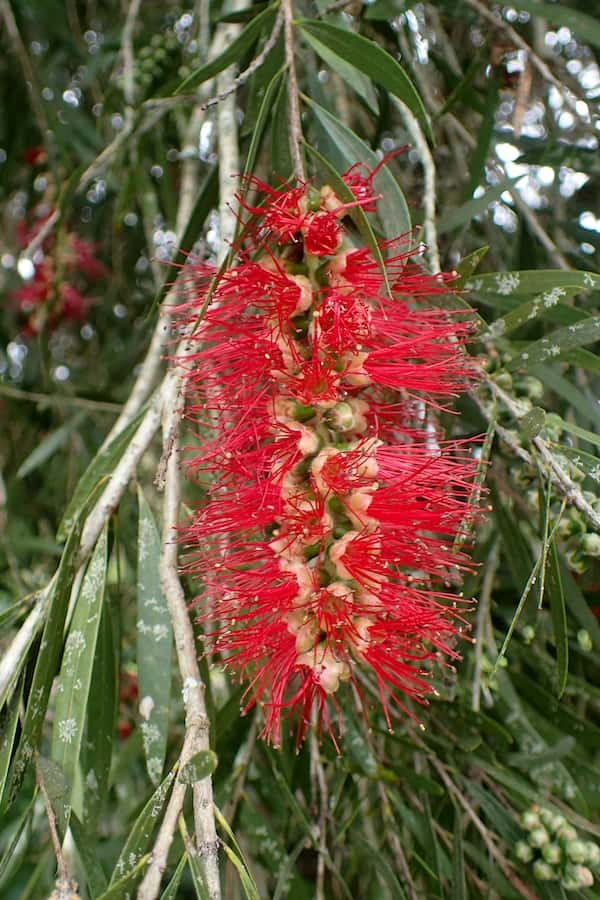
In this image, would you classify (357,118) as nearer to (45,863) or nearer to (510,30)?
(510,30)

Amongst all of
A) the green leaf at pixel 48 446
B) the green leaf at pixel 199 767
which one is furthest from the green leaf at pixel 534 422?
the green leaf at pixel 48 446

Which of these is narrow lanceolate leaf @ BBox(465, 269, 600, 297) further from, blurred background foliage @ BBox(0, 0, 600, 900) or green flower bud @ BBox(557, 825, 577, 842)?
green flower bud @ BBox(557, 825, 577, 842)

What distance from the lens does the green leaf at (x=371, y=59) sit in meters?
0.94

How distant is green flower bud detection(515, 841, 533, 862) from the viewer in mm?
1147

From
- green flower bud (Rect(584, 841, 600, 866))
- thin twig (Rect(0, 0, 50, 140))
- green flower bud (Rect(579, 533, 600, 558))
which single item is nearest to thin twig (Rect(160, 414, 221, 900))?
green flower bud (Rect(579, 533, 600, 558))

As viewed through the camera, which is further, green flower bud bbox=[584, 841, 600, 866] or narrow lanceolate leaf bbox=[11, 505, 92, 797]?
green flower bud bbox=[584, 841, 600, 866]

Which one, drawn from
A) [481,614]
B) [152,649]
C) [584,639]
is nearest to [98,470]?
[152,649]

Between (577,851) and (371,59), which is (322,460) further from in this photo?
(577,851)

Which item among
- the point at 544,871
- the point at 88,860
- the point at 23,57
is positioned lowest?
the point at 544,871

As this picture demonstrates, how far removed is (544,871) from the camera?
3.68 ft

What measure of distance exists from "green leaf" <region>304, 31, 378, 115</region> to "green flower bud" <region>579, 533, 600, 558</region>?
0.61 metres

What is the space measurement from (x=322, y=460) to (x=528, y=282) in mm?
374

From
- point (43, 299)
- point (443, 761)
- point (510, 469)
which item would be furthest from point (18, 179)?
point (443, 761)

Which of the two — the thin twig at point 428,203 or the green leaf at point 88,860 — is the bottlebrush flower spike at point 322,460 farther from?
the green leaf at point 88,860
